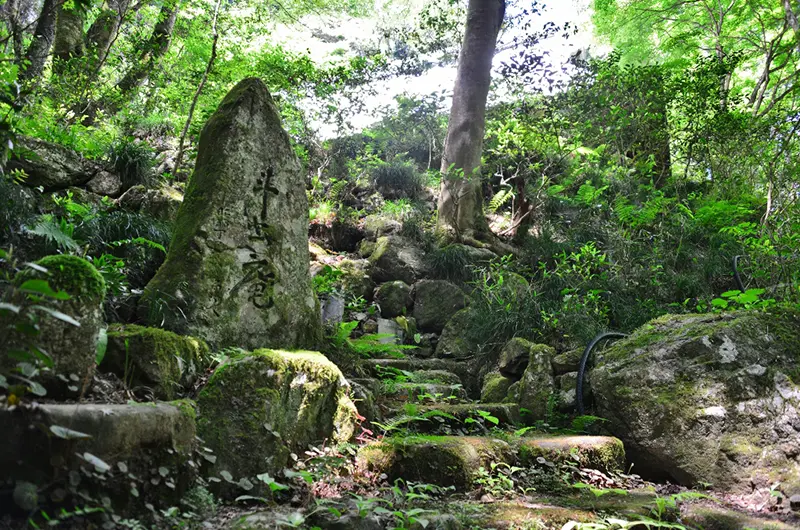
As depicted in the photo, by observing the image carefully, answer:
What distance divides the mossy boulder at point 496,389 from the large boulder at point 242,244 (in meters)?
2.08

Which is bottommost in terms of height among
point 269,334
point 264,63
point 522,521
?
point 522,521

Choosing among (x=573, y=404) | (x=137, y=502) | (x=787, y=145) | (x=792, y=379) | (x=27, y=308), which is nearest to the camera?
(x=27, y=308)

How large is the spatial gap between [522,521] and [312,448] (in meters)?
1.27

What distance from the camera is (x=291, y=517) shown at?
2.21 metres

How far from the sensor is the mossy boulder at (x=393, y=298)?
24.7 feet

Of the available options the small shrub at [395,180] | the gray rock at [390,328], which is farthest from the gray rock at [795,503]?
the small shrub at [395,180]

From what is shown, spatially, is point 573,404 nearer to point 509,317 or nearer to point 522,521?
point 509,317

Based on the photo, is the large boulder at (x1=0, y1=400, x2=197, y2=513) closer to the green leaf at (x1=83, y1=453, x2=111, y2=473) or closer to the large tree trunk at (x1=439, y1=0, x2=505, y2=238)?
the green leaf at (x1=83, y1=453, x2=111, y2=473)

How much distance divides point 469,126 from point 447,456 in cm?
757

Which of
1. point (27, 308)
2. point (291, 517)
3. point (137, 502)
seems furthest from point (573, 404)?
point (27, 308)

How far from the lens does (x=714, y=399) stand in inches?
152

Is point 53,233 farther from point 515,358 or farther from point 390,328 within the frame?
point 515,358

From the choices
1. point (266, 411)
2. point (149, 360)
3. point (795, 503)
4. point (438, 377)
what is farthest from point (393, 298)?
point (795, 503)

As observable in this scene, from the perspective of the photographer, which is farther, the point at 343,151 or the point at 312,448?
the point at 343,151
